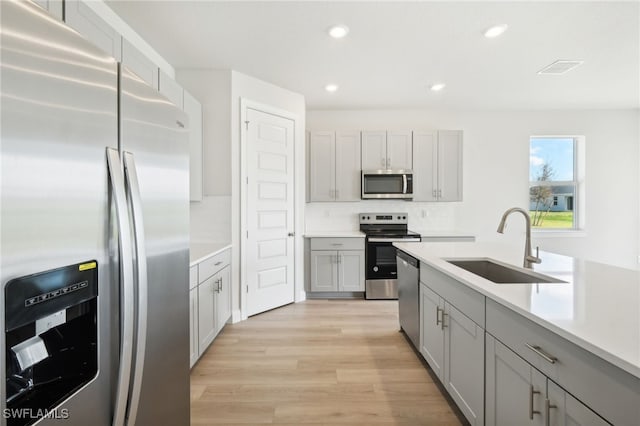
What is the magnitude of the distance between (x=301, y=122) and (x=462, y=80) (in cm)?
196

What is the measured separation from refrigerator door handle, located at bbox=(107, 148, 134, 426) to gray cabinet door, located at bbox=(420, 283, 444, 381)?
5.48ft

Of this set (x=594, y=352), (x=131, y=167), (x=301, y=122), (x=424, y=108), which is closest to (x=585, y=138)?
(x=424, y=108)

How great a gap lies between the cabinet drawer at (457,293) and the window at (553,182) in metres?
3.69

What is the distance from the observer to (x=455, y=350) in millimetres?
1767

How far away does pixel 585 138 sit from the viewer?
477cm

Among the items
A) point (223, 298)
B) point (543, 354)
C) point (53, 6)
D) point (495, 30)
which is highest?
point (495, 30)

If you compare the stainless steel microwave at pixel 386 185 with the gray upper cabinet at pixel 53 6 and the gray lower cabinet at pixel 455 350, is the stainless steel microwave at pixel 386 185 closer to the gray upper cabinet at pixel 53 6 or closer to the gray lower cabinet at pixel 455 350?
the gray lower cabinet at pixel 455 350

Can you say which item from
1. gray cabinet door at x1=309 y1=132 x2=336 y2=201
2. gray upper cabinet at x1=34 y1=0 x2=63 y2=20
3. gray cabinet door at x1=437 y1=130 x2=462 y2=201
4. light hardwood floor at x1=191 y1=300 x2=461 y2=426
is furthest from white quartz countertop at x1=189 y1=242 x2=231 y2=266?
gray cabinet door at x1=437 y1=130 x2=462 y2=201

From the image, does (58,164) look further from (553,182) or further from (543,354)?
(553,182)

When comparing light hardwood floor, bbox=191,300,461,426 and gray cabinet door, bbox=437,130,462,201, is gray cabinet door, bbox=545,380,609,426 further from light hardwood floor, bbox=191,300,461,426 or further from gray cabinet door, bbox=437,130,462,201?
gray cabinet door, bbox=437,130,462,201

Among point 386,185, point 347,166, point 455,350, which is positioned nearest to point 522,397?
point 455,350

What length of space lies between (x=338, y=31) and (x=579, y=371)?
8.54 ft

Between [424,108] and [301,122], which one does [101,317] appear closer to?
[301,122]

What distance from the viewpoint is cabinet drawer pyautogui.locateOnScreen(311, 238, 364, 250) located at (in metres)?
4.15
